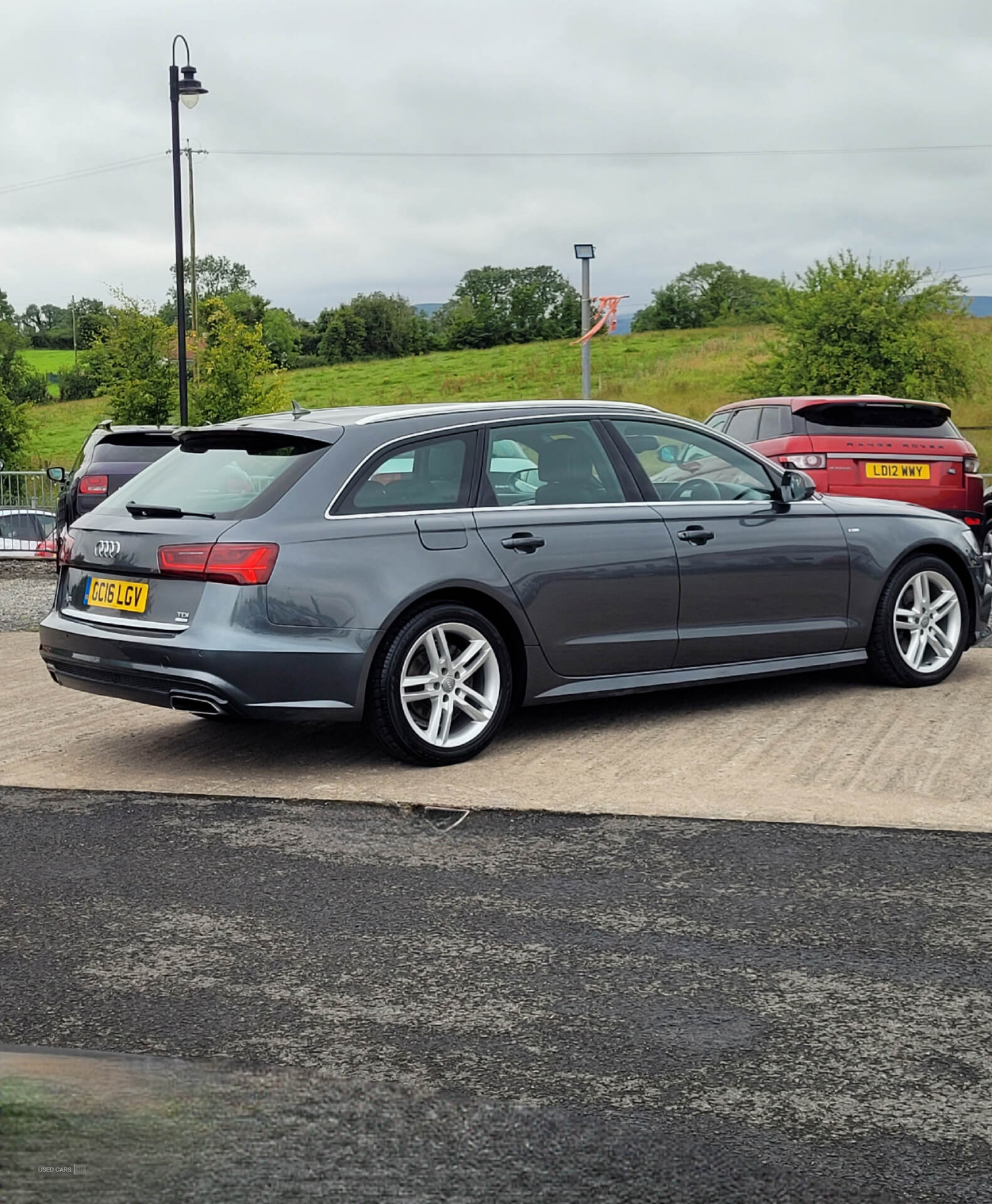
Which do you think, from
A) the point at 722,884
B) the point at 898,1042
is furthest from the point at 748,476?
the point at 898,1042

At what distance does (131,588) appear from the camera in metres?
6.67

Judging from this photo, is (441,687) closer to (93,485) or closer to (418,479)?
(418,479)

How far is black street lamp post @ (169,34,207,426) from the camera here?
27.8 metres

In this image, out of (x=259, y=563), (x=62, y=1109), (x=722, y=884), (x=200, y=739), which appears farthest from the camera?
(x=200, y=739)

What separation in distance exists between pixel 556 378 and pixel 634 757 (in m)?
62.2

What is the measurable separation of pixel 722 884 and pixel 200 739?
3.44 meters

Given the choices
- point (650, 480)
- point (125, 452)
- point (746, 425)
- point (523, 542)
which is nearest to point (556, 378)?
point (125, 452)

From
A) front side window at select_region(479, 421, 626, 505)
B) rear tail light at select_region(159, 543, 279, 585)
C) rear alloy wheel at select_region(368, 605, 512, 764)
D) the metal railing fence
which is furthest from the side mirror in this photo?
the metal railing fence

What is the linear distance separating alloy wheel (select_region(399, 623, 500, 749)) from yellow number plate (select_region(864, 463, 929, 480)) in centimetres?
773

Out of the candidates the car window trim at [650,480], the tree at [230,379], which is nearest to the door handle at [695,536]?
the car window trim at [650,480]

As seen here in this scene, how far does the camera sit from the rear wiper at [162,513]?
6637 mm

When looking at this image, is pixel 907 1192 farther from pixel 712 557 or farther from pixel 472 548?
pixel 712 557

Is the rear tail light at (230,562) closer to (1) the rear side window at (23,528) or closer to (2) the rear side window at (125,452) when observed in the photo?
(2) the rear side window at (125,452)

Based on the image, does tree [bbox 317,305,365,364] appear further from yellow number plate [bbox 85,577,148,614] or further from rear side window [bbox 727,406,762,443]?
yellow number plate [bbox 85,577,148,614]
